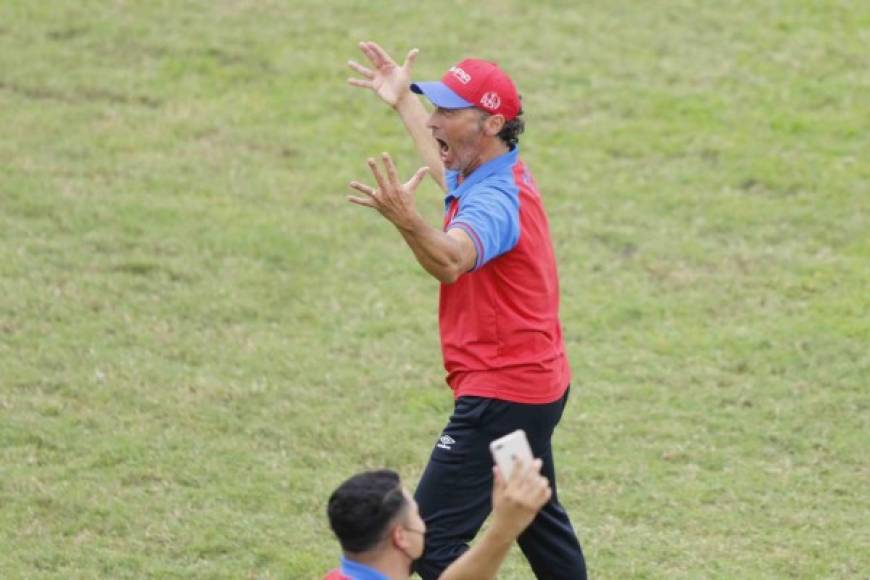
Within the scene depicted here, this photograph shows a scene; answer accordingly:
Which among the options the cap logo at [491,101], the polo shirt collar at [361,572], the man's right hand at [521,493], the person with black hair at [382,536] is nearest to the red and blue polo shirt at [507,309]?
the cap logo at [491,101]

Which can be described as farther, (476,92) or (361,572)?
(476,92)

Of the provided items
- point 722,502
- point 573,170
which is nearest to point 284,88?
point 573,170

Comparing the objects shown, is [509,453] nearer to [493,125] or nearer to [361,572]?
[361,572]

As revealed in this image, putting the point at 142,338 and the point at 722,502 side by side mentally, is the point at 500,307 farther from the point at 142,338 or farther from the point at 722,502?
the point at 142,338

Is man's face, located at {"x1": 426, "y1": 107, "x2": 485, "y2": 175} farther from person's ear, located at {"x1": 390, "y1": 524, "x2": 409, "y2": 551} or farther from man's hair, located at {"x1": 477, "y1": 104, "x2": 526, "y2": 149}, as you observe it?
person's ear, located at {"x1": 390, "y1": 524, "x2": 409, "y2": 551}

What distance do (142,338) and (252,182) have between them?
2808 mm

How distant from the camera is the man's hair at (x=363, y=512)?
16.5ft

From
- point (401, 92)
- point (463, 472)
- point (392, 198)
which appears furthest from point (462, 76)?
point (463, 472)

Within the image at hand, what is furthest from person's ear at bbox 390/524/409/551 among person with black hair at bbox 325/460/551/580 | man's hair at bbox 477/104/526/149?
man's hair at bbox 477/104/526/149

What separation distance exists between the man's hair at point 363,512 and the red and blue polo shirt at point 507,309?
1301 mm

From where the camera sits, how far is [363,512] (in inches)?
197

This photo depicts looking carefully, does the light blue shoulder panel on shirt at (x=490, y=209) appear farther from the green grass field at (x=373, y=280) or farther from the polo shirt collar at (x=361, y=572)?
the green grass field at (x=373, y=280)

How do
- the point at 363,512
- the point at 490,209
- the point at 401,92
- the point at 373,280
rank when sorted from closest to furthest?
1. the point at 363,512
2. the point at 490,209
3. the point at 401,92
4. the point at 373,280

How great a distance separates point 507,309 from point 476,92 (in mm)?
864
